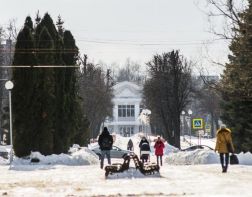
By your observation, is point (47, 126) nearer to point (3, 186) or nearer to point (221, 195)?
point (3, 186)

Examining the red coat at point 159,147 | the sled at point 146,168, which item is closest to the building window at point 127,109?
the red coat at point 159,147

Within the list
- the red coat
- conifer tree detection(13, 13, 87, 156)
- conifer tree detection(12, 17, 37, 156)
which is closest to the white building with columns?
conifer tree detection(13, 13, 87, 156)

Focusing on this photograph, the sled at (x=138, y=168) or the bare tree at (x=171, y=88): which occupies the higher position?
the bare tree at (x=171, y=88)

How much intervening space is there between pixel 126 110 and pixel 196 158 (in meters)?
104

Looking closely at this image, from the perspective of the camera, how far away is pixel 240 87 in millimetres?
29578

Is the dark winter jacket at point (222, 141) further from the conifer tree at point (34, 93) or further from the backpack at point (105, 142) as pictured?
the conifer tree at point (34, 93)

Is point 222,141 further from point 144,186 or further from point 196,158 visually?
point 196,158

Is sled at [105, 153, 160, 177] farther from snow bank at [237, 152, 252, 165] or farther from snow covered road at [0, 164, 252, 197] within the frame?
snow bank at [237, 152, 252, 165]

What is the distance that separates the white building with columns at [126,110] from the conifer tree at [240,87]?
9276 cm

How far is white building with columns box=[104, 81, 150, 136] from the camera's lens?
128750 millimetres

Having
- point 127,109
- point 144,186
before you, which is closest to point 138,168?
point 144,186

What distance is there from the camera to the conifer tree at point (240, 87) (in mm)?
27344

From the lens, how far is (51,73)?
28953mm

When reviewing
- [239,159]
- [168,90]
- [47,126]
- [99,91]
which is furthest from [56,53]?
[99,91]
